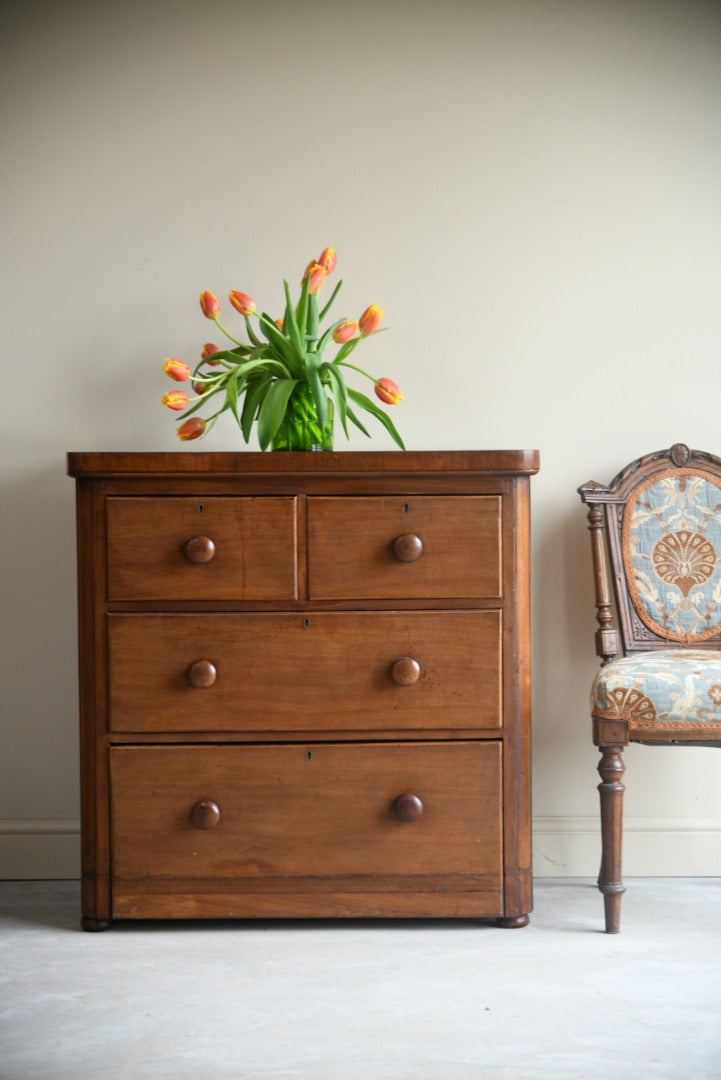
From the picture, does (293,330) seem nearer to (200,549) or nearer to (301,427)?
(301,427)

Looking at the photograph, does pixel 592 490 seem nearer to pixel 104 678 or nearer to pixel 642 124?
pixel 642 124

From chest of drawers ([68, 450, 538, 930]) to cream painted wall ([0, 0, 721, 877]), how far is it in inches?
21.9

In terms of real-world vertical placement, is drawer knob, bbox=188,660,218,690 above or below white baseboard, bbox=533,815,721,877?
above

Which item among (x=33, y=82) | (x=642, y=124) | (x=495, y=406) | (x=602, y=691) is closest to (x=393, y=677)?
(x=602, y=691)

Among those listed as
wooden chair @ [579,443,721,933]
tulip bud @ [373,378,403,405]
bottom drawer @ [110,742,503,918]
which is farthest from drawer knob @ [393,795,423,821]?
tulip bud @ [373,378,403,405]

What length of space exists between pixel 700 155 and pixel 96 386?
1.62 m

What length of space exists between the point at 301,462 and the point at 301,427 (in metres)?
0.17

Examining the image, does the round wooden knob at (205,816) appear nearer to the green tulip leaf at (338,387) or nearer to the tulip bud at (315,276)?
the green tulip leaf at (338,387)

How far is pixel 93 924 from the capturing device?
7.45 ft

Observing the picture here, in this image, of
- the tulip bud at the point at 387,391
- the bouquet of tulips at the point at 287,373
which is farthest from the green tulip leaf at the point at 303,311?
Result: the tulip bud at the point at 387,391

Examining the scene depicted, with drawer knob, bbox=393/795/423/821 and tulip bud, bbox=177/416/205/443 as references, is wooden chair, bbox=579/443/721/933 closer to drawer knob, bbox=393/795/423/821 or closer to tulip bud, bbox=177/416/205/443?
drawer knob, bbox=393/795/423/821

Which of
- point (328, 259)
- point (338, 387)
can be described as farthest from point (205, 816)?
point (328, 259)

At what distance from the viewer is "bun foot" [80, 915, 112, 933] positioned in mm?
2266

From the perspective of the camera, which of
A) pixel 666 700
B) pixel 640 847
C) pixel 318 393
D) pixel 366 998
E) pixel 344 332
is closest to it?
pixel 366 998
